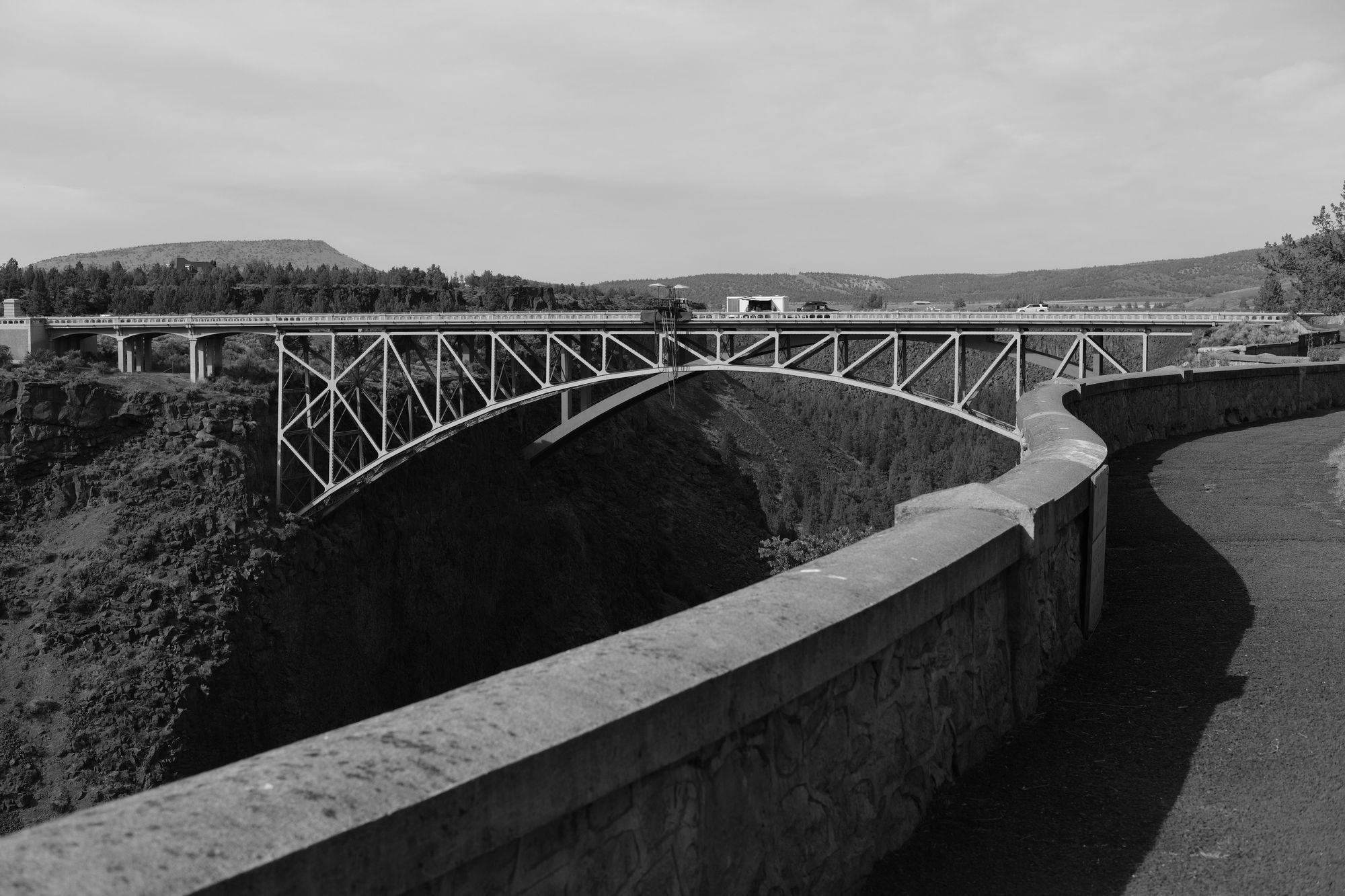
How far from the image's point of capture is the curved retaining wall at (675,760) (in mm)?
1869

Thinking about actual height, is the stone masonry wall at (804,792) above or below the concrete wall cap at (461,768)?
below

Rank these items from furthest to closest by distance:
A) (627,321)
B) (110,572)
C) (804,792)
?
1. (110,572)
2. (627,321)
3. (804,792)

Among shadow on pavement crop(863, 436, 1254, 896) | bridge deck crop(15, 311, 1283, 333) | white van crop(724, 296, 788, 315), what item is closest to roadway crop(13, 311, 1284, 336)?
bridge deck crop(15, 311, 1283, 333)

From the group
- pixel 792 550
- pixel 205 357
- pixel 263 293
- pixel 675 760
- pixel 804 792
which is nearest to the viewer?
pixel 675 760

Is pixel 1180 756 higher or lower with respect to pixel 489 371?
higher

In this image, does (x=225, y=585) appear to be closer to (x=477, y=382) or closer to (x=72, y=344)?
(x=477, y=382)

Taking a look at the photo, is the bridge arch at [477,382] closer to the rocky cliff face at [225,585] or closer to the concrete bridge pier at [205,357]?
the rocky cliff face at [225,585]

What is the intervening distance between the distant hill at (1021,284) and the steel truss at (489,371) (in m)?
77.7

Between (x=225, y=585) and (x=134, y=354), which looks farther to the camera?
(x=134, y=354)

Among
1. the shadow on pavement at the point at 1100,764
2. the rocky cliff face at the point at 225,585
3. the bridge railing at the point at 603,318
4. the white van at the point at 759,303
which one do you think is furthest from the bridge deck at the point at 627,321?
the shadow on pavement at the point at 1100,764

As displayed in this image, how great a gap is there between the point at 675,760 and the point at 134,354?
45622 mm

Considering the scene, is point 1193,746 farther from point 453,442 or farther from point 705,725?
point 453,442

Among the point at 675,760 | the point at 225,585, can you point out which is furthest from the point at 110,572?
the point at 675,760

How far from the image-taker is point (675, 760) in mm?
2574
